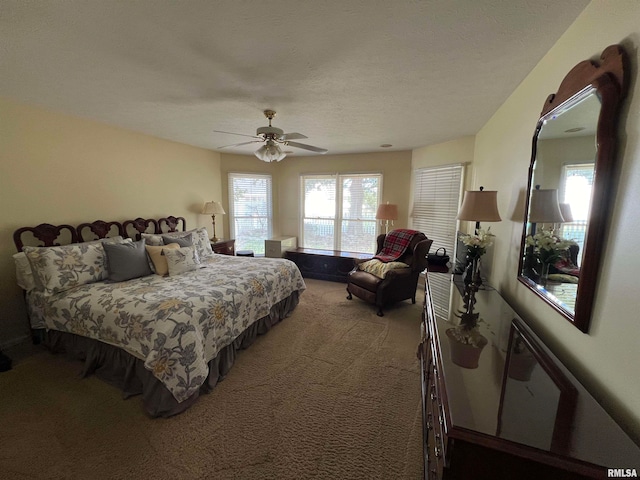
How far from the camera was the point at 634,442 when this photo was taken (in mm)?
787

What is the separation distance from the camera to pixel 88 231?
3051 mm

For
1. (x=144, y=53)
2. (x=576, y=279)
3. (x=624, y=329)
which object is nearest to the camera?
(x=624, y=329)

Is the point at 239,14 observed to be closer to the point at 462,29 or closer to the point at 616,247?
the point at 462,29

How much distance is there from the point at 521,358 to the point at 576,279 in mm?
438

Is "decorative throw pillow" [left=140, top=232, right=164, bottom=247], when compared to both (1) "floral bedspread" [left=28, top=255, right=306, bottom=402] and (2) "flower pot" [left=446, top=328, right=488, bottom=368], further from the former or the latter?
(2) "flower pot" [left=446, top=328, right=488, bottom=368]

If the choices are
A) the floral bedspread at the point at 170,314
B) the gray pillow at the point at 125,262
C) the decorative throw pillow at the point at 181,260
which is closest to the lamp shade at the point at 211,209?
the decorative throw pillow at the point at 181,260

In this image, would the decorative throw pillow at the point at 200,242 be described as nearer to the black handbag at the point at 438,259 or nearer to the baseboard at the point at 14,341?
the baseboard at the point at 14,341

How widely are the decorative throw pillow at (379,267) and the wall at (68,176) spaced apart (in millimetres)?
3252

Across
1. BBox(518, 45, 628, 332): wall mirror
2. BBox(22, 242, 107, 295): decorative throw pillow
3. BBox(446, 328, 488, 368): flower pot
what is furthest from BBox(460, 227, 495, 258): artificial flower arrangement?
BBox(22, 242, 107, 295): decorative throw pillow

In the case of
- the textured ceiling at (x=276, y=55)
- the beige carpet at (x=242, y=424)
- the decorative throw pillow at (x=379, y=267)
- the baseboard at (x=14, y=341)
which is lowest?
the beige carpet at (x=242, y=424)

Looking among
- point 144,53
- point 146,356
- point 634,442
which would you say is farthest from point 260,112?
point 634,442

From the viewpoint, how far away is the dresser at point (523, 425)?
706 millimetres

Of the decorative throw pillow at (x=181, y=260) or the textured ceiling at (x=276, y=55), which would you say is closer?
the textured ceiling at (x=276, y=55)

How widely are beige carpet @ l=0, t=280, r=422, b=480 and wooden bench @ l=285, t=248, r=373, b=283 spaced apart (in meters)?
2.21
